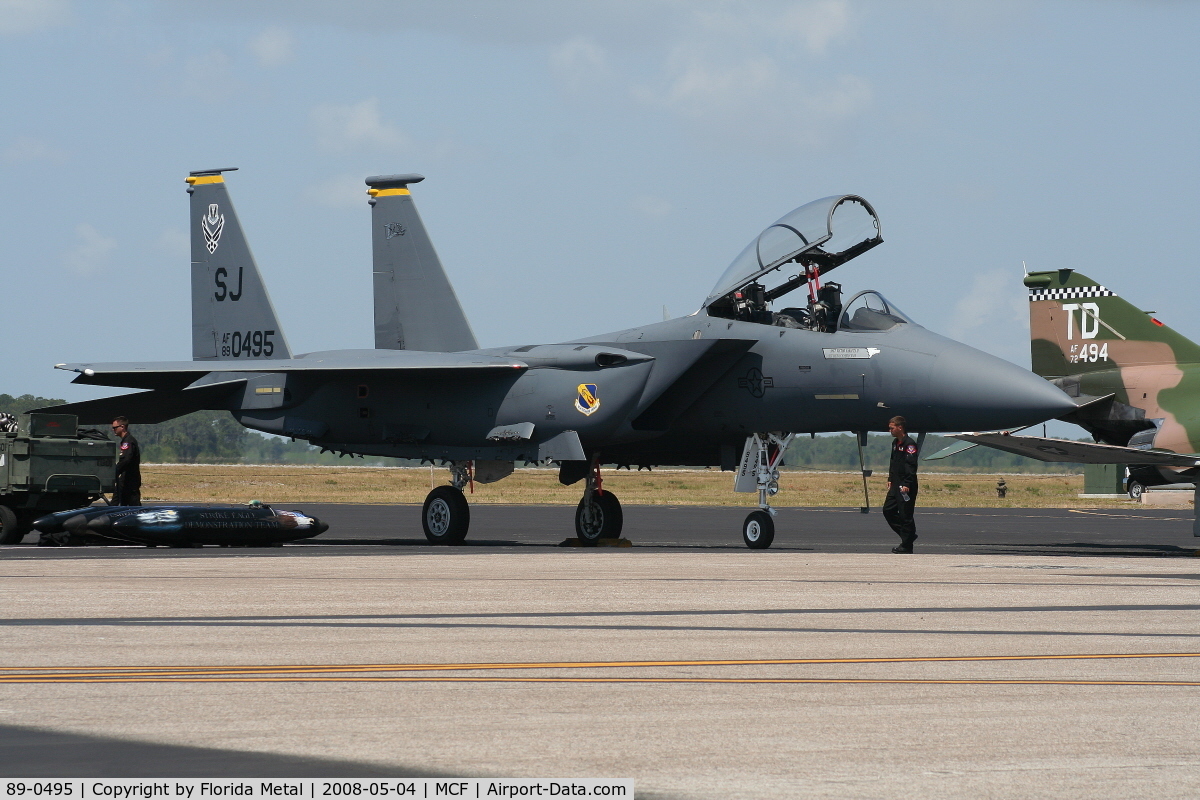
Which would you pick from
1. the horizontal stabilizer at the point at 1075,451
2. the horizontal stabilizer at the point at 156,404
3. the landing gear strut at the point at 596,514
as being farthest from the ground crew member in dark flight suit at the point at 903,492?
the horizontal stabilizer at the point at 156,404

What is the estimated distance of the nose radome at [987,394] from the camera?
1644cm

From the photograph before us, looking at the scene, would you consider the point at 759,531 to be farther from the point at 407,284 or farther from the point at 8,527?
the point at 8,527

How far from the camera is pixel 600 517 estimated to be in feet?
64.8

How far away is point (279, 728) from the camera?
16.8ft

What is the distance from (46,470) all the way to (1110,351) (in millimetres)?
14350

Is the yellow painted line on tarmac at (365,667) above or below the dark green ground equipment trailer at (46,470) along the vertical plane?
below

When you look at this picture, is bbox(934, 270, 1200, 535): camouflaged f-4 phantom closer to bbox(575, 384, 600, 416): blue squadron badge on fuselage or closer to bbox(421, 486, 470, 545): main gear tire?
bbox(575, 384, 600, 416): blue squadron badge on fuselage

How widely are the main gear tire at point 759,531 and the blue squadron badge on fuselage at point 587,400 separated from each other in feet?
7.75

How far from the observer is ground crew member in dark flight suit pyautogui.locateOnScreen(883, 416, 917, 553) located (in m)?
16.2

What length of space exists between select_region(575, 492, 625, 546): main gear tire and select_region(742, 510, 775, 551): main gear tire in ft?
8.11

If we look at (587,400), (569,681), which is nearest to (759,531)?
(587,400)

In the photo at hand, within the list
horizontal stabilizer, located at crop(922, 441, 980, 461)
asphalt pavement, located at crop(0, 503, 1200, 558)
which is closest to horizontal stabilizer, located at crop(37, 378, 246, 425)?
asphalt pavement, located at crop(0, 503, 1200, 558)

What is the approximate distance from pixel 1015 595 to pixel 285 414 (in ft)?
40.9
